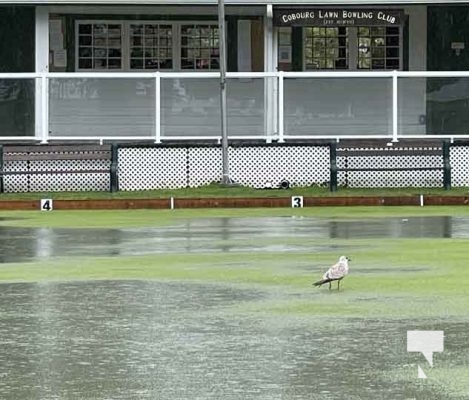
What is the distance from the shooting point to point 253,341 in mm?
9266

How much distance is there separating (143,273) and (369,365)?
16.9 feet

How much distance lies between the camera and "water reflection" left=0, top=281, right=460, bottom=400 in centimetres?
775

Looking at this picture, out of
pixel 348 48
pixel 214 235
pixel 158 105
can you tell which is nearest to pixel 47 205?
pixel 158 105

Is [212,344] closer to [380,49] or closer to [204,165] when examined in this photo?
[204,165]

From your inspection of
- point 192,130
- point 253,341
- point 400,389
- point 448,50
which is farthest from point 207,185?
point 400,389

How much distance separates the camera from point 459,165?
24922 millimetres

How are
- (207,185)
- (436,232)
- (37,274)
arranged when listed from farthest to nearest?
(207,185)
(436,232)
(37,274)

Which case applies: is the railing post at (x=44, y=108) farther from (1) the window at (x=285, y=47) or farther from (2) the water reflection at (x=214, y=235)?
(2) the water reflection at (x=214, y=235)

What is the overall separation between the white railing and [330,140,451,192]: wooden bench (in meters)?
0.92

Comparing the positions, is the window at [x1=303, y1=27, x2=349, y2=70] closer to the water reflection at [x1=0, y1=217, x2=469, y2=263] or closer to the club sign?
the club sign

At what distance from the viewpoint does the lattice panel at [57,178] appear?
24.5 m

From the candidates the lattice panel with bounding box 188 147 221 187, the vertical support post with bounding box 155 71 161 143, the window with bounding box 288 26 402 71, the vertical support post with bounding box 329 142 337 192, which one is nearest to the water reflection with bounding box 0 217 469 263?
the vertical support post with bounding box 329 142 337 192

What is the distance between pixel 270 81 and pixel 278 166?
2.20 m

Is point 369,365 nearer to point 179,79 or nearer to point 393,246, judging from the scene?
point 393,246
